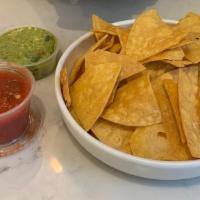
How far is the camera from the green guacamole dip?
1033 millimetres

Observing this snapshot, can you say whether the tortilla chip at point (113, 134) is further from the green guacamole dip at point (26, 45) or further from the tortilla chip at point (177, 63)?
the green guacamole dip at point (26, 45)

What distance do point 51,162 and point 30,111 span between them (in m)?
0.18

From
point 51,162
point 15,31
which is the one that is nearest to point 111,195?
point 51,162

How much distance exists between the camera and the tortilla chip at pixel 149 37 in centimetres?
85

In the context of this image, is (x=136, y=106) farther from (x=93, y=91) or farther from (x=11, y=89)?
(x=11, y=89)

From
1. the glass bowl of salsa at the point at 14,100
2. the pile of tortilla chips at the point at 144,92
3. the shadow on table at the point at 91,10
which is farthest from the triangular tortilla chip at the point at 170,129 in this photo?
the shadow on table at the point at 91,10

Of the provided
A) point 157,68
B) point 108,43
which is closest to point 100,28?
point 108,43

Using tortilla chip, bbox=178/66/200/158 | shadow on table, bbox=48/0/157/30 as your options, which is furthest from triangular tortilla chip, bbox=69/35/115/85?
shadow on table, bbox=48/0/157/30

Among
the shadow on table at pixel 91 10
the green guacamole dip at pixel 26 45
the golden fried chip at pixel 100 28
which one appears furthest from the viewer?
the shadow on table at pixel 91 10

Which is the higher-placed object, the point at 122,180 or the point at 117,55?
the point at 117,55

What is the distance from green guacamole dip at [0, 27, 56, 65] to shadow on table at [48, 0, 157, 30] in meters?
0.18

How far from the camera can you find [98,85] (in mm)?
819

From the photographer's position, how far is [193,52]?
2.87ft

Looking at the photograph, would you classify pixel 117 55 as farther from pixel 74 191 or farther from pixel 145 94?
pixel 74 191
